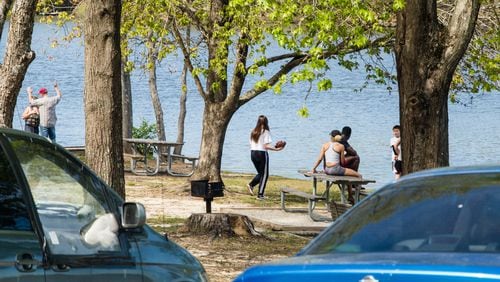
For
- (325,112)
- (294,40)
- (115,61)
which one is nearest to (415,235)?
(115,61)

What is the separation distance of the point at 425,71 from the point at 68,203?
6452 millimetres

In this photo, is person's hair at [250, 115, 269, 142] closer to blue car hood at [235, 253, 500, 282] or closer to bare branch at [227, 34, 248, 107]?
bare branch at [227, 34, 248, 107]

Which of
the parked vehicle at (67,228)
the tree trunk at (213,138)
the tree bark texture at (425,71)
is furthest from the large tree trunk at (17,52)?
the tree trunk at (213,138)

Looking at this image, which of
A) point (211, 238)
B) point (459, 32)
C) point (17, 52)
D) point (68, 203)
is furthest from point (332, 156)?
point (68, 203)

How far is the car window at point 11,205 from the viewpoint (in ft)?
18.2

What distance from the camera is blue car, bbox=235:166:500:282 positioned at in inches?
175

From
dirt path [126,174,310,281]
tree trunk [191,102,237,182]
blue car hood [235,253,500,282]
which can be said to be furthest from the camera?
tree trunk [191,102,237,182]

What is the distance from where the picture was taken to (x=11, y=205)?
18.4 ft

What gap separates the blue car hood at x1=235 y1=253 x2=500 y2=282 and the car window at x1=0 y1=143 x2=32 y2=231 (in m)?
1.24

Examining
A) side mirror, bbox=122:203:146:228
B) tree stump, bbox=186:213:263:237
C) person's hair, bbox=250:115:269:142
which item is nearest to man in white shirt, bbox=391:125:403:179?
person's hair, bbox=250:115:269:142

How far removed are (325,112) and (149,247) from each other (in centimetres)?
4971

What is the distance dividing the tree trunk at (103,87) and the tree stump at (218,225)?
3140 millimetres

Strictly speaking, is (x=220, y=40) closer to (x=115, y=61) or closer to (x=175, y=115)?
(x=115, y=61)

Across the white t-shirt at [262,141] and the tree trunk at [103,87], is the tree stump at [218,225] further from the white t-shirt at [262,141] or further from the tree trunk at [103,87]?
the white t-shirt at [262,141]
